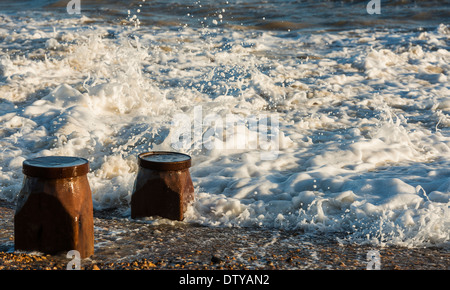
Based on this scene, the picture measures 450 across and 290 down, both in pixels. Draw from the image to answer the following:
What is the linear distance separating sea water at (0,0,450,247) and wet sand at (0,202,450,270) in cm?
20

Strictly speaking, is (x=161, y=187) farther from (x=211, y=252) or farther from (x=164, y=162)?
(x=211, y=252)

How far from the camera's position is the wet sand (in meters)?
3.04

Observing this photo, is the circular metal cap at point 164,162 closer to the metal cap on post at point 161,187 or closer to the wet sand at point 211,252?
the metal cap on post at point 161,187

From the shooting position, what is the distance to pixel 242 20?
1558 cm

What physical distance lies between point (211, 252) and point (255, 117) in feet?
12.4

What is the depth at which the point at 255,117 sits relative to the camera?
22.7ft

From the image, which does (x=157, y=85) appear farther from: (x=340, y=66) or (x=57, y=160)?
(x=57, y=160)

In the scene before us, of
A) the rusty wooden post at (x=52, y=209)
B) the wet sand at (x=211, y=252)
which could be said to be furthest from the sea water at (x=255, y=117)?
the rusty wooden post at (x=52, y=209)

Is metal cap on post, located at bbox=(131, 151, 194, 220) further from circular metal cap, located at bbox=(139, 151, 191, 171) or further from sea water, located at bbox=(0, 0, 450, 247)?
sea water, located at bbox=(0, 0, 450, 247)

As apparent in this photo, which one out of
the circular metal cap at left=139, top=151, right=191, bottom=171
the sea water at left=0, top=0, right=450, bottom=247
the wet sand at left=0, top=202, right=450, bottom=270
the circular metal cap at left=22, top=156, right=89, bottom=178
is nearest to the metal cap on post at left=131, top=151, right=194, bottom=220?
the circular metal cap at left=139, top=151, right=191, bottom=171

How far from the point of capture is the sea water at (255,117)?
13.7 feet

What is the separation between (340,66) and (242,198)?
6368 millimetres

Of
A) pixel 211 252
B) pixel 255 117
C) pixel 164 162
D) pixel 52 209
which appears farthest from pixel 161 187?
pixel 255 117

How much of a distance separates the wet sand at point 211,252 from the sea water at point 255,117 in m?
0.20
